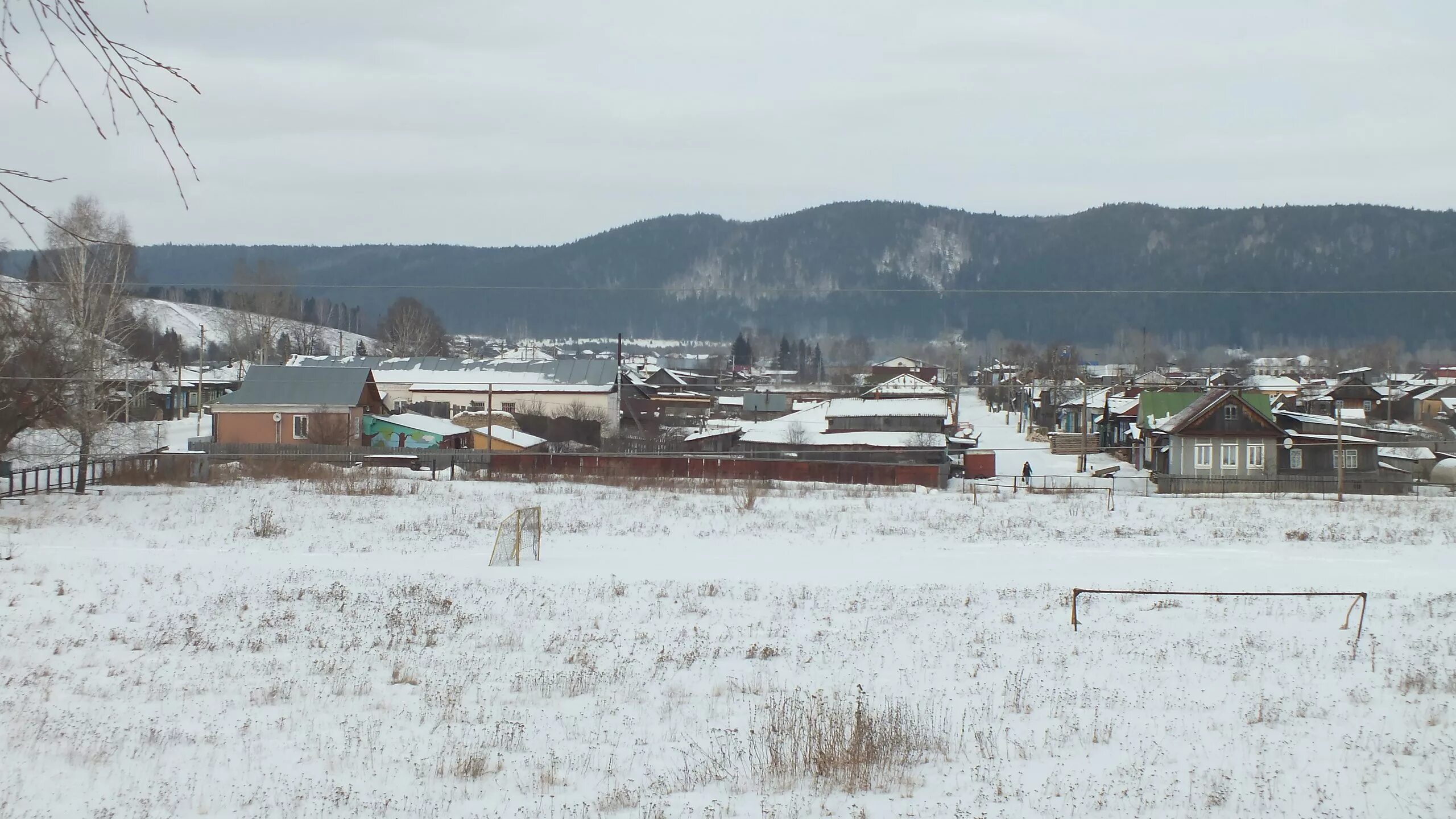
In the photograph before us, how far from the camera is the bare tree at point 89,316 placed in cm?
3147

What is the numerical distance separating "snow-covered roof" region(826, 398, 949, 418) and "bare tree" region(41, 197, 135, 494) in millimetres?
39144

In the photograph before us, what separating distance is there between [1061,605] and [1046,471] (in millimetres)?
40332

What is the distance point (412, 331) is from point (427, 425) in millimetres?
79027

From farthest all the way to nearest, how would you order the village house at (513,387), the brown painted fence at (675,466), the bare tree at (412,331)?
the bare tree at (412,331) → the village house at (513,387) → the brown painted fence at (675,466)

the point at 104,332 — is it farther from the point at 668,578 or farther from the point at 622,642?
the point at 622,642

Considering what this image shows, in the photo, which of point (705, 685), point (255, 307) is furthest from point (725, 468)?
point (255, 307)

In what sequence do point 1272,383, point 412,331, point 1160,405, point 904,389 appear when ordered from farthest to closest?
point 412,331 < point 1272,383 < point 904,389 < point 1160,405

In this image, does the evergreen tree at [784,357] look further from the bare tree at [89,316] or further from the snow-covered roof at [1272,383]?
the bare tree at [89,316]

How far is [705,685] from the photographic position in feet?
37.4

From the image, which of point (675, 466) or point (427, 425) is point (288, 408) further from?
point (675, 466)

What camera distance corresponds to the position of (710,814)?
→ 7.71 metres

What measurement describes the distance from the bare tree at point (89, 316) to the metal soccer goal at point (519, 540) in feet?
47.0

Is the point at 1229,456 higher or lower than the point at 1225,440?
lower

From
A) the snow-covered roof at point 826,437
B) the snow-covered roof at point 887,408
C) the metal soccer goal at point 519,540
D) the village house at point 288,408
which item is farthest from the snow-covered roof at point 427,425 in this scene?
the metal soccer goal at point 519,540
